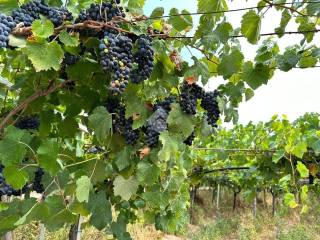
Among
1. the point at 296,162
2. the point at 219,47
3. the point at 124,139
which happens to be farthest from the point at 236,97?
the point at 296,162

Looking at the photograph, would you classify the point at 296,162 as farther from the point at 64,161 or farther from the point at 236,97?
the point at 64,161

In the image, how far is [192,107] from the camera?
2225mm

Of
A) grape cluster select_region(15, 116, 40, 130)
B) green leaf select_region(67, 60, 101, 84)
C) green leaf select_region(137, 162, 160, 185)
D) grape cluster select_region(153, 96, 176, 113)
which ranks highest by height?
green leaf select_region(67, 60, 101, 84)

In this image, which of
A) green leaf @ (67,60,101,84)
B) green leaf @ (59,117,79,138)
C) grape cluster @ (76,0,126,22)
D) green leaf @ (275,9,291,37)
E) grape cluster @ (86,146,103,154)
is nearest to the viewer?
grape cluster @ (76,0,126,22)

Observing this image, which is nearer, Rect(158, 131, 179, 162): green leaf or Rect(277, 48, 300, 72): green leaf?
Rect(158, 131, 179, 162): green leaf

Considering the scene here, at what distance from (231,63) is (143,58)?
0.52m

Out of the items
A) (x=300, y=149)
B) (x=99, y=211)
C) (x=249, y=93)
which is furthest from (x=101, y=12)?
(x=300, y=149)

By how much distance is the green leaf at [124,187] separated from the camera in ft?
7.93

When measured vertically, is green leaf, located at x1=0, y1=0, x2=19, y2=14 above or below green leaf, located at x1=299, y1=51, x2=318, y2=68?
below

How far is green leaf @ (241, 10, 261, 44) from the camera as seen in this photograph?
7.07 ft

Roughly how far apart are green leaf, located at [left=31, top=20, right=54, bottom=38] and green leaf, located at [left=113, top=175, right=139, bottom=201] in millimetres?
990

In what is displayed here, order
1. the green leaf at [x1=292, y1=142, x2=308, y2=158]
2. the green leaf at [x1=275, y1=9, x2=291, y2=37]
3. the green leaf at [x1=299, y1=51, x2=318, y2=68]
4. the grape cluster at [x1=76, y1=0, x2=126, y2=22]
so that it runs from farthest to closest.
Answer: the green leaf at [x1=292, y1=142, x2=308, y2=158], the green leaf at [x1=299, y1=51, x2=318, y2=68], the green leaf at [x1=275, y1=9, x2=291, y2=37], the grape cluster at [x1=76, y1=0, x2=126, y2=22]

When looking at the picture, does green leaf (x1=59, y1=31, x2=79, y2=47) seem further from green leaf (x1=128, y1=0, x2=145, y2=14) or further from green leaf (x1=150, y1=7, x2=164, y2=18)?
green leaf (x1=150, y1=7, x2=164, y2=18)

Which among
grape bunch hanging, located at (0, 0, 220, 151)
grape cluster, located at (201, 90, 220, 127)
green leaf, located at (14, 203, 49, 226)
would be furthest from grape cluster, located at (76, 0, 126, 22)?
green leaf, located at (14, 203, 49, 226)
